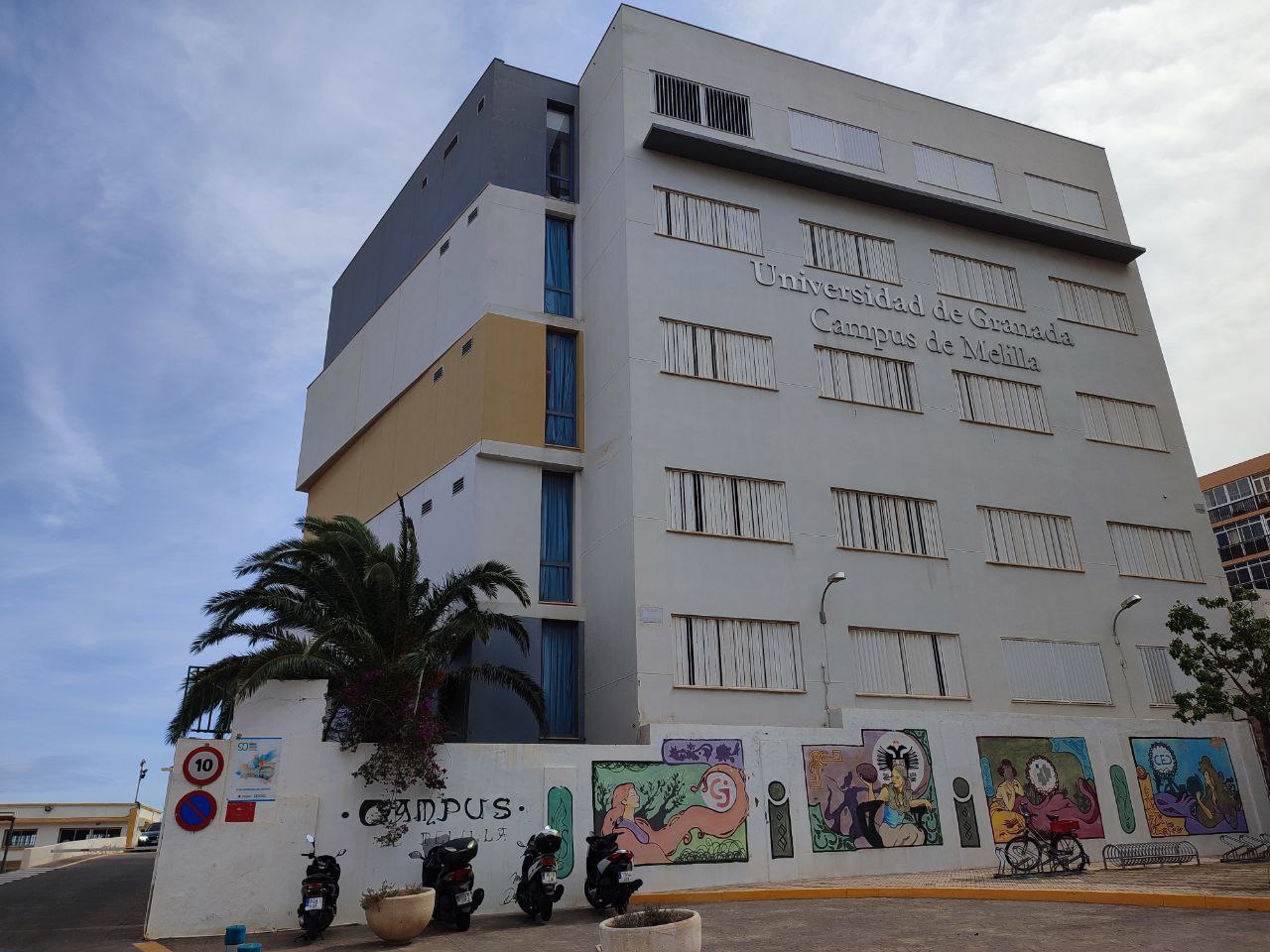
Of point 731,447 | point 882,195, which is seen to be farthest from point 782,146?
point 731,447

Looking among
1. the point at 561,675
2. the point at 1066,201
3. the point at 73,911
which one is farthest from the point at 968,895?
the point at 1066,201

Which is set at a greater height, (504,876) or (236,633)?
(236,633)

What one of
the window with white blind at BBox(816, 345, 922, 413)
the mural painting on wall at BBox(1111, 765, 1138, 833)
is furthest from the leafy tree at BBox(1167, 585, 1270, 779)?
the window with white blind at BBox(816, 345, 922, 413)

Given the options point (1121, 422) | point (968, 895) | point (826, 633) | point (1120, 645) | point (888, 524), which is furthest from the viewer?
point (1121, 422)

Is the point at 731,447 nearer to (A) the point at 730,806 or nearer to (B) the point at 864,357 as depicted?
(B) the point at 864,357

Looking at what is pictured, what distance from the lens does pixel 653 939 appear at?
381 inches

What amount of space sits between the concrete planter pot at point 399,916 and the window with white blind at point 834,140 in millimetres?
24613

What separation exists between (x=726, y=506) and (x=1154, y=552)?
15.2 meters

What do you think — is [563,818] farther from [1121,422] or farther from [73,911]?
[1121,422]

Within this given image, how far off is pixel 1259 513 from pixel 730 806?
58790 mm

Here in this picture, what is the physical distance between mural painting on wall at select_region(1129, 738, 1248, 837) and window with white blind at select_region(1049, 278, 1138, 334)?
14459mm

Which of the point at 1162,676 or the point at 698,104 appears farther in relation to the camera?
the point at 698,104

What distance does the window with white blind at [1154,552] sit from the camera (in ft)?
A: 97.0

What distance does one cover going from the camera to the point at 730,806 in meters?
20.7
